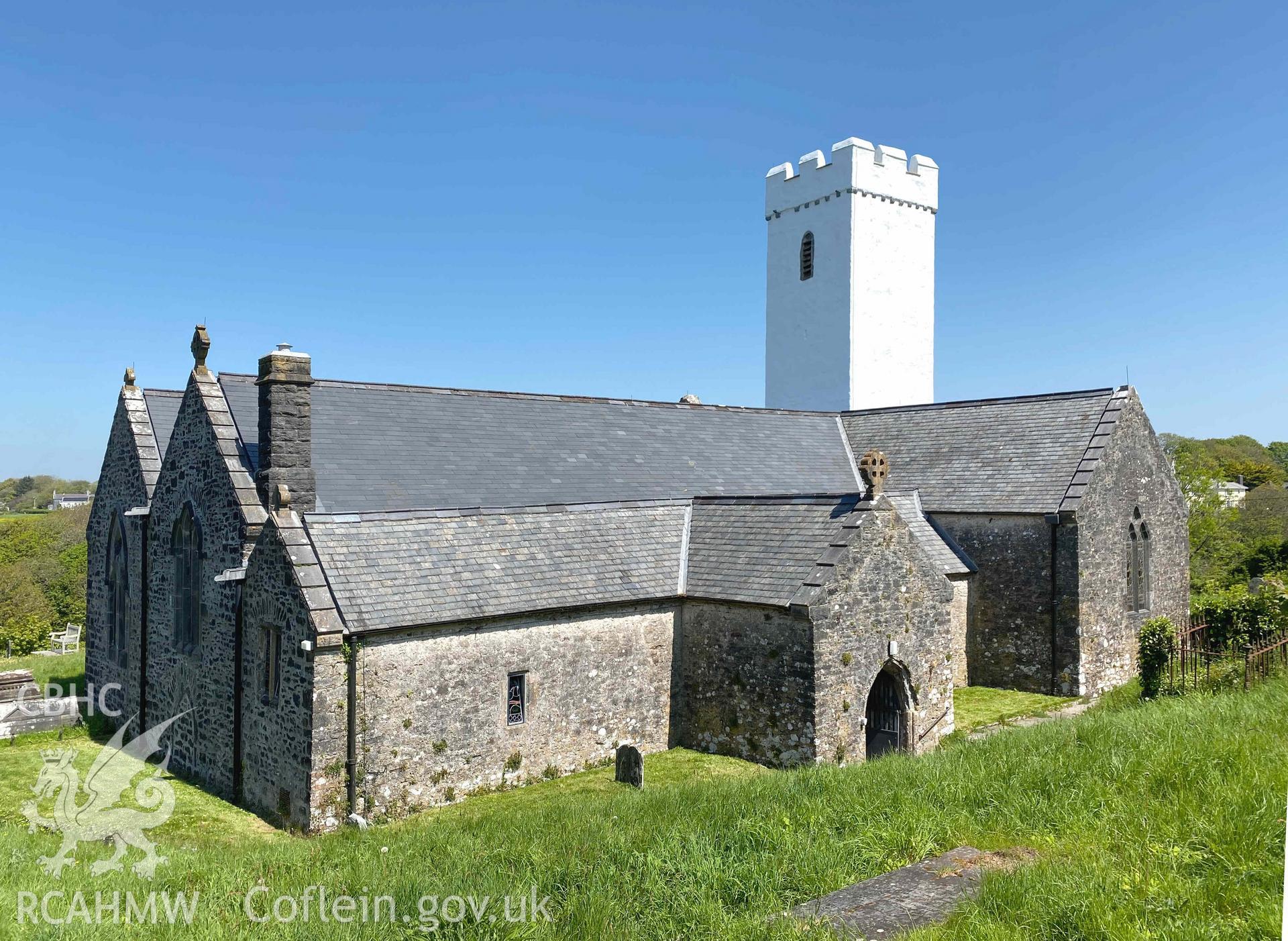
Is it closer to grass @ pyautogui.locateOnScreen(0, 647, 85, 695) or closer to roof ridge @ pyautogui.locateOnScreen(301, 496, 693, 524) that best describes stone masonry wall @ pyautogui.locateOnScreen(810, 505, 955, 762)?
roof ridge @ pyautogui.locateOnScreen(301, 496, 693, 524)

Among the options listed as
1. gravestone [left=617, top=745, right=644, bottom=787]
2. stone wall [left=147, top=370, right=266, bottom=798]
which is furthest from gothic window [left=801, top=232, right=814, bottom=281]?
gravestone [left=617, top=745, right=644, bottom=787]

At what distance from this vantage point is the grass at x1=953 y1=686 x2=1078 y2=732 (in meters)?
18.8

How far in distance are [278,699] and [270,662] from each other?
0.68 metres

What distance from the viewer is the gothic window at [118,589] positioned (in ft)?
65.7

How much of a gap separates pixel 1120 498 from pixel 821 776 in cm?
1698

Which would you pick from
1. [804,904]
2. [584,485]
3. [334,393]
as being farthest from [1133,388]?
[804,904]

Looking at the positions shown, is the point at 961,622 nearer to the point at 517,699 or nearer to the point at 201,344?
the point at 517,699

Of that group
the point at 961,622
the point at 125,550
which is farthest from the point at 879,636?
the point at 125,550

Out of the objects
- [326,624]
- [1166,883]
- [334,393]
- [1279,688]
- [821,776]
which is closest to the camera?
[1166,883]

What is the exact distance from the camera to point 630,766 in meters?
14.5

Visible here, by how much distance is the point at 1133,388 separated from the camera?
2381 cm

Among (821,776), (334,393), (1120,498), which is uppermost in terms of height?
(334,393)

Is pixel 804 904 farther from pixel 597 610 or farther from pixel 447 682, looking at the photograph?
pixel 597 610

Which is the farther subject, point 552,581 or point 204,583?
point 204,583
